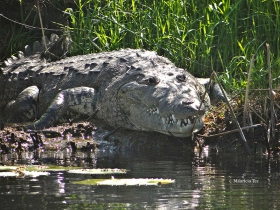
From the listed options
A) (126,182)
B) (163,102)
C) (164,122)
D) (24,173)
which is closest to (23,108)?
(163,102)

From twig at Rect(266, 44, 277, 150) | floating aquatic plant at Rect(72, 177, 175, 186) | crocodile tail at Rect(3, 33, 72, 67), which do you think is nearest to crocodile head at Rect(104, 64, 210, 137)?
twig at Rect(266, 44, 277, 150)

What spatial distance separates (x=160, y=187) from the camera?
6141mm

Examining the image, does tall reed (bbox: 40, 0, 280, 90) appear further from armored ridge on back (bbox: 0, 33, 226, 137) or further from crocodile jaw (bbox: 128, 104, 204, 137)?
crocodile jaw (bbox: 128, 104, 204, 137)

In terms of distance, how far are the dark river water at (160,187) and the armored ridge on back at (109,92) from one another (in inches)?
21.1

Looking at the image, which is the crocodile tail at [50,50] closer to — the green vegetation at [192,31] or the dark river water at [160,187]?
the green vegetation at [192,31]

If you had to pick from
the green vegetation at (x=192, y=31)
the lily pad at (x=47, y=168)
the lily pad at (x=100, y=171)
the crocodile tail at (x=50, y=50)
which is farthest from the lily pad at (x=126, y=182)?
the crocodile tail at (x=50, y=50)

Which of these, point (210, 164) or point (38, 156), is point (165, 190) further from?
point (38, 156)

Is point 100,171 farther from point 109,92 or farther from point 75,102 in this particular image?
point 75,102

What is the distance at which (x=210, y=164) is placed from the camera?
7.54m

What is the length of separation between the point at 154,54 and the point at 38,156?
2.72m

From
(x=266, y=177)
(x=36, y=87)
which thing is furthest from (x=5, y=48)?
(x=266, y=177)

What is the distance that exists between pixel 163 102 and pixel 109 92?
120 cm

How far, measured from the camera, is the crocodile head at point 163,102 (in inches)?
325

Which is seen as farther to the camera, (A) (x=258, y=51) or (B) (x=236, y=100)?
(A) (x=258, y=51)
